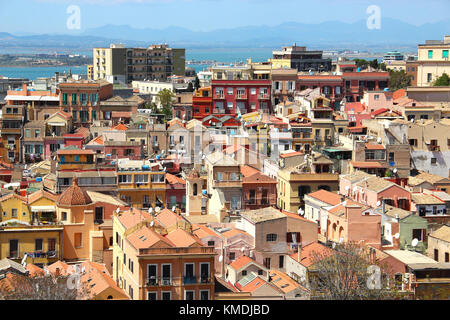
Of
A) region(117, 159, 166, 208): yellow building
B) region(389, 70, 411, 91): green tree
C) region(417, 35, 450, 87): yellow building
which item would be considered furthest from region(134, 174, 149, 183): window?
region(389, 70, 411, 91): green tree

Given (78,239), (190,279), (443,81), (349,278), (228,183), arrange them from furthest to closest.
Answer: (443,81) < (228,183) < (78,239) < (349,278) < (190,279)

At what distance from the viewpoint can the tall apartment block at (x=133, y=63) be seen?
142ft

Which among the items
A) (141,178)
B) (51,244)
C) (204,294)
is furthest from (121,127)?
(204,294)

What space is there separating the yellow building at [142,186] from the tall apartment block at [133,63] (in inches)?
951

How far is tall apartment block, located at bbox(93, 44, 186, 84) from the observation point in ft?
142

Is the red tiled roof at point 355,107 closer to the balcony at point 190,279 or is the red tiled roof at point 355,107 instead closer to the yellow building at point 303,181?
the yellow building at point 303,181

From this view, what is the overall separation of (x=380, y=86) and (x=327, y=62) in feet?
22.5

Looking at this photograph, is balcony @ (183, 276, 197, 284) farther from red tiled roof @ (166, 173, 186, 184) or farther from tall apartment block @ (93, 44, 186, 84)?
tall apartment block @ (93, 44, 186, 84)

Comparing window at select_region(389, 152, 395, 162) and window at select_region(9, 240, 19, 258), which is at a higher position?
window at select_region(389, 152, 395, 162)

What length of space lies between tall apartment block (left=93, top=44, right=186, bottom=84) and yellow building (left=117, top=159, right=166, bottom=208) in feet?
79.2

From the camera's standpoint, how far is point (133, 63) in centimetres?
4416

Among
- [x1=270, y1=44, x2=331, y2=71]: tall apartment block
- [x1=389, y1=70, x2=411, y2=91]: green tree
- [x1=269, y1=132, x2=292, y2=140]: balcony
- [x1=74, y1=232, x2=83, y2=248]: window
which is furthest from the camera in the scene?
[x1=270, y1=44, x2=331, y2=71]: tall apartment block

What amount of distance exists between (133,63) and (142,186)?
26.5m

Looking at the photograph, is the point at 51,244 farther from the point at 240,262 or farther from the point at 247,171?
the point at 247,171
